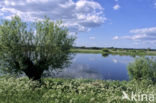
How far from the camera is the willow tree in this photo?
1170cm

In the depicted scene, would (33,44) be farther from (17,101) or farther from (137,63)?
(137,63)

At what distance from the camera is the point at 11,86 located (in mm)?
8242

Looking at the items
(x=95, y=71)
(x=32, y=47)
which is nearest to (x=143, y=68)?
(x=32, y=47)

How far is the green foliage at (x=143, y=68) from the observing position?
15305 mm

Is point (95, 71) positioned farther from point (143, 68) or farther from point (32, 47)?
point (32, 47)

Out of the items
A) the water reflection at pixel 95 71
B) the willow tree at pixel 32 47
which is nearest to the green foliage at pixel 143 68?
the water reflection at pixel 95 71

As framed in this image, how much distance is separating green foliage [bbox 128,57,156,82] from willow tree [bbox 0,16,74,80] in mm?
9253

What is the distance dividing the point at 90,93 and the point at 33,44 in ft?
25.1

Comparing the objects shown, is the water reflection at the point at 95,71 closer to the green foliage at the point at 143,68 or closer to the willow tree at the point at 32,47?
the green foliage at the point at 143,68

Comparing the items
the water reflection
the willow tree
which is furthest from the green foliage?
the willow tree

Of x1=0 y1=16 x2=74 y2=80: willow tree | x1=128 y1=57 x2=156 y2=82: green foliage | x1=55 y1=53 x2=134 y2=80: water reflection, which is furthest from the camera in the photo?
x1=55 y1=53 x2=134 y2=80: water reflection

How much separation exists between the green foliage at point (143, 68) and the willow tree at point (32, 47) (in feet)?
30.4

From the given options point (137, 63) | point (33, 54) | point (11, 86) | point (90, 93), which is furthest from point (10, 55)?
point (137, 63)

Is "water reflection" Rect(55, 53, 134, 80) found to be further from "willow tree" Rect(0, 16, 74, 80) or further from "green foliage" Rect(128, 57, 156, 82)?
"willow tree" Rect(0, 16, 74, 80)
